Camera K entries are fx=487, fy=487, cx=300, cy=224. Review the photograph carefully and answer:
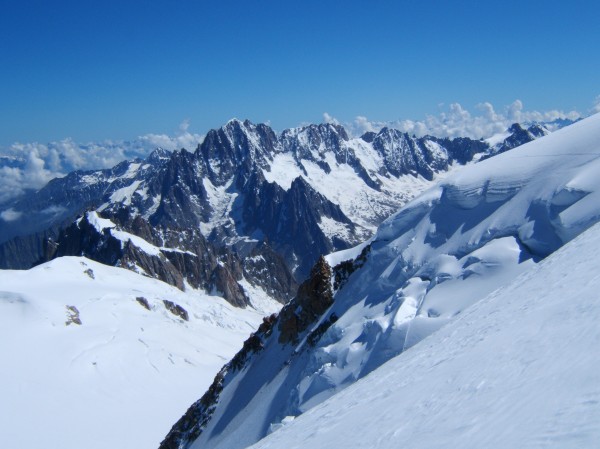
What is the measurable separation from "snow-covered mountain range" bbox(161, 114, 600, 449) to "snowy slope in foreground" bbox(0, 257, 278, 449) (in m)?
30.4

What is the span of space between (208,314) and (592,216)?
101m

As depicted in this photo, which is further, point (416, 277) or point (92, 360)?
point (92, 360)

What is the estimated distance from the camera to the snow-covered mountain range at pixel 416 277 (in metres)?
19.5

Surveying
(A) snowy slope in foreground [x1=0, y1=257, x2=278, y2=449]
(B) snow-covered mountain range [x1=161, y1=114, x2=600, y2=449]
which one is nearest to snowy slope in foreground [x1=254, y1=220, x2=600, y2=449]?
(B) snow-covered mountain range [x1=161, y1=114, x2=600, y2=449]

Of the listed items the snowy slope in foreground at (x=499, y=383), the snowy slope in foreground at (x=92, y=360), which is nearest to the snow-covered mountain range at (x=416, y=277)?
the snowy slope in foreground at (x=499, y=383)

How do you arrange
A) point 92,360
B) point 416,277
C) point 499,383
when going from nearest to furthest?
point 499,383 < point 416,277 < point 92,360

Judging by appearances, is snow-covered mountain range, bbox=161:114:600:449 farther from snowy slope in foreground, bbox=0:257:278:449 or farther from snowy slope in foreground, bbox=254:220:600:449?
snowy slope in foreground, bbox=0:257:278:449

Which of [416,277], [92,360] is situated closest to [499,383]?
[416,277]

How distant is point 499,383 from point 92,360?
6853 centimetres

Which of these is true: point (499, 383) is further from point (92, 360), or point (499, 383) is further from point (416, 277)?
point (92, 360)

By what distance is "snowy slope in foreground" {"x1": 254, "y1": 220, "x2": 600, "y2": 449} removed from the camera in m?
7.26

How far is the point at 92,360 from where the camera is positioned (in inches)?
2655

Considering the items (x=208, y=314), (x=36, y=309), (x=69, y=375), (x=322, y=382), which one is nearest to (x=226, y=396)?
(x=322, y=382)

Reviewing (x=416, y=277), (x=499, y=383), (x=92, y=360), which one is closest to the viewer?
(x=499, y=383)
